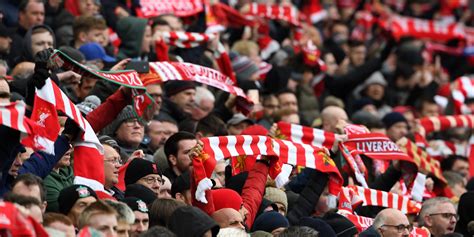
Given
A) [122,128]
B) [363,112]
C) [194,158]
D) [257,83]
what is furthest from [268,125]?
[194,158]

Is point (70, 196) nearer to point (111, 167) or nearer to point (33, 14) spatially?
point (111, 167)

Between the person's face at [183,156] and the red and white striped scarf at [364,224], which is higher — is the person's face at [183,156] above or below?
above

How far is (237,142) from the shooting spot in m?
12.8

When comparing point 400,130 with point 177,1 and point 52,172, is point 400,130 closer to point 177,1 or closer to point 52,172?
point 177,1

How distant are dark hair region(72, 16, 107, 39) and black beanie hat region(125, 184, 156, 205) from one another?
4.31 m

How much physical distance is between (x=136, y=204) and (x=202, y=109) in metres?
5.11

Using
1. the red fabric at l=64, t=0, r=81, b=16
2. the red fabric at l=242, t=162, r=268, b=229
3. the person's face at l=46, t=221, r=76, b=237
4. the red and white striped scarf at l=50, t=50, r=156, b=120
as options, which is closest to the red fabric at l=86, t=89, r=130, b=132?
the red and white striped scarf at l=50, t=50, r=156, b=120

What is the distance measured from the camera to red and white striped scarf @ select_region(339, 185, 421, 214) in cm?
1392

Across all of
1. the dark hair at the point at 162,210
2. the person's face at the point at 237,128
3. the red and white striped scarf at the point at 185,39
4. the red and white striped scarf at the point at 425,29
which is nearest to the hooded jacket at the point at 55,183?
the dark hair at the point at 162,210

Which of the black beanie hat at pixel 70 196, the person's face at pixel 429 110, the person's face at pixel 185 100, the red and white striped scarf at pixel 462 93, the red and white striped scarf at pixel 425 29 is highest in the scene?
the black beanie hat at pixel 70 196

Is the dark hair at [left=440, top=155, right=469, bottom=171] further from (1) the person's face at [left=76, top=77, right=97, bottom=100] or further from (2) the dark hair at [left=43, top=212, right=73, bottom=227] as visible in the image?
(2) the dark hair at [left=43, top=212, right=73, bottom=227]

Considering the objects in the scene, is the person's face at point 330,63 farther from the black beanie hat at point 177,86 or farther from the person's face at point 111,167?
the person's face at point 111,167

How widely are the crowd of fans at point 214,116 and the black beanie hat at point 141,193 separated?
1 cm

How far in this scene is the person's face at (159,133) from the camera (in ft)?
48.2
